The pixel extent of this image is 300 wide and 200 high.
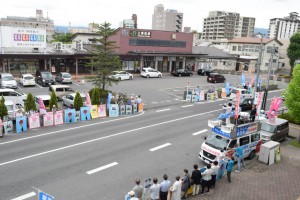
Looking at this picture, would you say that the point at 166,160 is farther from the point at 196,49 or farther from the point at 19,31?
the point at 196,49

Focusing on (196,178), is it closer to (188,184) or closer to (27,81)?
(188,184)

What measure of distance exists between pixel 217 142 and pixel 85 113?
12.7 meters

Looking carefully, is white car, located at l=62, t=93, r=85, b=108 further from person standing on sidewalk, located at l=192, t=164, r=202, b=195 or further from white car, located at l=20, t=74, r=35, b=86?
person standing on sidewalk, located at l=192, t=164, r=202, b=195

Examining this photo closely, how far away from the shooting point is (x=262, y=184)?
14430 millimetres

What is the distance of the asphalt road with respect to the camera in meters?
13.1

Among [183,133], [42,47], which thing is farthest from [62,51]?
[183,133]

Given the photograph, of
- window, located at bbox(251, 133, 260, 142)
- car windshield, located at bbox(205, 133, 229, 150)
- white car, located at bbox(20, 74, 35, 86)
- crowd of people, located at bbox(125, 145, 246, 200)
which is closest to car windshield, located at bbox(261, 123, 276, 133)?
window, located at bbox(251, 133, 260, 142)

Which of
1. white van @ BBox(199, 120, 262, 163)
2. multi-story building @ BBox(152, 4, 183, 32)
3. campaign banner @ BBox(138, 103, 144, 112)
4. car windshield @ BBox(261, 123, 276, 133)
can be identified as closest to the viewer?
white van @ BBox(199, 120, 262, 163)

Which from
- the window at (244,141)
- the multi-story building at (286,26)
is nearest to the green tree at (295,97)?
the window at (244,141)

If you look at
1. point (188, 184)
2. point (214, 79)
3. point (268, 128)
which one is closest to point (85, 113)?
point (188, 184)

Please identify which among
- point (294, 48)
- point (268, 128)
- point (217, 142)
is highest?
point (294, 48)

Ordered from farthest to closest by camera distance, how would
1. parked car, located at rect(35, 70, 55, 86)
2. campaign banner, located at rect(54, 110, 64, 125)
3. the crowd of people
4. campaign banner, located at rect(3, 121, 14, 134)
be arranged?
parked car, located at rect(35, 70, 55, 86)
campaign banner, located at rect(54, 110, 64, 125)
campaign banner, located at rect(3, 121, 14, 134)
the crowd of people

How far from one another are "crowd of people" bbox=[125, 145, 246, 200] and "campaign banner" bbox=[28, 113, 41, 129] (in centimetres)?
1188

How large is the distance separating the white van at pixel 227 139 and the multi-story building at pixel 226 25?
136411 mm
